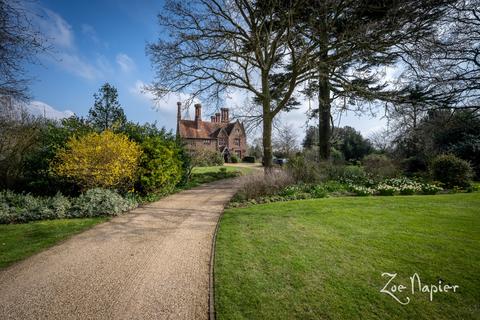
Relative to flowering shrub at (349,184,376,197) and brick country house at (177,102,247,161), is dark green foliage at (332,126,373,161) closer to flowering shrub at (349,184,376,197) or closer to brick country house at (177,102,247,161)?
brick country house at (177,102,247,161)

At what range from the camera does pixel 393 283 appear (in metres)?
3.17

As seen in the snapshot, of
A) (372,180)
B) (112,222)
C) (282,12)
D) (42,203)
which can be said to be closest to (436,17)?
(282,12)

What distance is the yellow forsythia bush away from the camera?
8047 millimetres

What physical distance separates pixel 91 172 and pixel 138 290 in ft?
21.3

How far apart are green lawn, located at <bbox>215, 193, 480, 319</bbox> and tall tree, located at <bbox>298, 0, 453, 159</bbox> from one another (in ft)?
24.3

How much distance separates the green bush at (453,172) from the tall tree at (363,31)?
4.58m

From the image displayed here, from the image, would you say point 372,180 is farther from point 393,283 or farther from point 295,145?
point 295,145

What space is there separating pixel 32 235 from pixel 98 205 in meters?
1.85

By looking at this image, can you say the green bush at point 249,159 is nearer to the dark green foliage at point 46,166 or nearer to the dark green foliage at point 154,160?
the dark green foliage at point 154,160

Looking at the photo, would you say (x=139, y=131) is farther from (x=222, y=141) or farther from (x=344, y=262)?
(x=222, y=141)

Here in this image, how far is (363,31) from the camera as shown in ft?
31.0

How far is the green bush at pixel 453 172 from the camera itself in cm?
1088

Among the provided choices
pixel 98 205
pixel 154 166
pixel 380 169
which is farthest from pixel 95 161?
pixel 380 169

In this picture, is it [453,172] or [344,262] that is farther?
[453,172]
